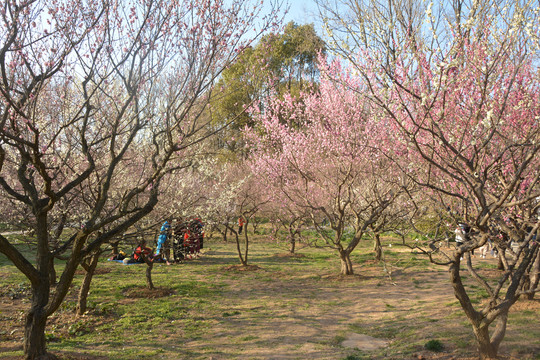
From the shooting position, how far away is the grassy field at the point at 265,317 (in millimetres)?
5766

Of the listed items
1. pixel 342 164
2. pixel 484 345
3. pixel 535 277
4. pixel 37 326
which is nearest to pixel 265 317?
pixel 37 326

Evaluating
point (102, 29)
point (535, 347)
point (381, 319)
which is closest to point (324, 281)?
point (381, 319)

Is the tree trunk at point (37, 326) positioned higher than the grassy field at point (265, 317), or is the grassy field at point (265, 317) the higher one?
the tree trunk at point (37, 326)

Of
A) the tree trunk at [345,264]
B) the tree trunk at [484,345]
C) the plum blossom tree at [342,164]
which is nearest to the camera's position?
the tree trunk at [484,345]

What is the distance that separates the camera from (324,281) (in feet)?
36.0

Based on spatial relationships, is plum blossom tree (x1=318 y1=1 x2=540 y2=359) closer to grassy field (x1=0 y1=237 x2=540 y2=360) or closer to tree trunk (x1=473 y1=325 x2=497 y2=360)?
tree trunk (x1=473 y1=325 x2=497 y2=360)

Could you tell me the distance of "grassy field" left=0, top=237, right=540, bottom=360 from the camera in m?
5.77

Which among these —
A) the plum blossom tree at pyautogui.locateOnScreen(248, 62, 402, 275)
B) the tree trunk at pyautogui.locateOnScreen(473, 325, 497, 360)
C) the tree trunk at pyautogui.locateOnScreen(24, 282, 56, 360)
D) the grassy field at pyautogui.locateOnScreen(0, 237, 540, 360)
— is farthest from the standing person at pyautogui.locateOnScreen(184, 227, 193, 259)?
the tree trunk at pyautogui.locateOnScreen(473, 325, 497, 360)

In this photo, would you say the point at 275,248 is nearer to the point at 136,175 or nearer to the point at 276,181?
the point at 276,181

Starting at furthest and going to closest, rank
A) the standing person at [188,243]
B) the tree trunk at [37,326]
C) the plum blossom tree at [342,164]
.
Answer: the standing person at [188,243] → the plum blossom tree at [342,164] → the tree trunk at [37,326]

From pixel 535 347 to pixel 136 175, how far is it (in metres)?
10.9

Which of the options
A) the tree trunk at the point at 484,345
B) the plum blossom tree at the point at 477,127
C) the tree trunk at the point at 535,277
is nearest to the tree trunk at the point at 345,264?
the tree trunk at the point at 535,277

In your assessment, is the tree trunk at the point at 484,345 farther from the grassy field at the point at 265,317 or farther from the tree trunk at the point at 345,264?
the tree trunk at the point at 345,264

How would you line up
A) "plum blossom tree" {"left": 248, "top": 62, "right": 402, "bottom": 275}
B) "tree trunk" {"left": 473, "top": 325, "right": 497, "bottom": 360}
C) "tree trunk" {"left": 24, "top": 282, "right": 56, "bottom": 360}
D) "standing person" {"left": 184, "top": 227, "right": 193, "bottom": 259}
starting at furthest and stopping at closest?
"standing person" {"left": 184, "top": 227, "right": 193, "bottom": 259} < "plum blossom tree" {"left": 248, "top": 62, "right": 402, "bottom": 275} < "tree trunk" {"left": 24, "top": 282, "right": 56, "bottom": 360} < "tree trunk" {"left": 473, "top": 325, "right": 497, "bottom": 360}
